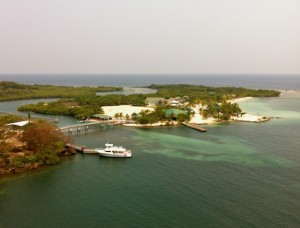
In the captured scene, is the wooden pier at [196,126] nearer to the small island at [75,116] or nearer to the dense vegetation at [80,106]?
the small island at [75,116]

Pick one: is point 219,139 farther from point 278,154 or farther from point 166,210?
point 166,210

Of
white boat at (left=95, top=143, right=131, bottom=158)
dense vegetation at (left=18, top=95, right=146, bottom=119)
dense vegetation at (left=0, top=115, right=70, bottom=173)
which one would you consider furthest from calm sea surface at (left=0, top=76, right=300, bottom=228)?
dense vegetation at (left=18, top=95, right=146, bottom=119)

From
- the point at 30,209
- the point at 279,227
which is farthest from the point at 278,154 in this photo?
the point at 30,209

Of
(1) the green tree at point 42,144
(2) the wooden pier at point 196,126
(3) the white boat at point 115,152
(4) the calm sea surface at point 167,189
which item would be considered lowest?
(4) the calm sea surface at point 167,189

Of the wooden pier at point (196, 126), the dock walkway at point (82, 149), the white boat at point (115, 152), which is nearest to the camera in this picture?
the white boat at point (115, 152)

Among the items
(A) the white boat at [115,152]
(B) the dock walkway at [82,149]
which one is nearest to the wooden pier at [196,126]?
(A) the white boat at [115,152]

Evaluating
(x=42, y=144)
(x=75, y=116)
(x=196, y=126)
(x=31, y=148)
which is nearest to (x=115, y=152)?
(x=42, y=144)

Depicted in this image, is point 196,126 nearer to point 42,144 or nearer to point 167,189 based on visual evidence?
point 167,189

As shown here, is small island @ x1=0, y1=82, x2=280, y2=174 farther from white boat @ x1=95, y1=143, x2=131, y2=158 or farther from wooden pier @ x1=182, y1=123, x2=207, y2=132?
white boat @ x1=95, y1=143, x2=131, y2=158
